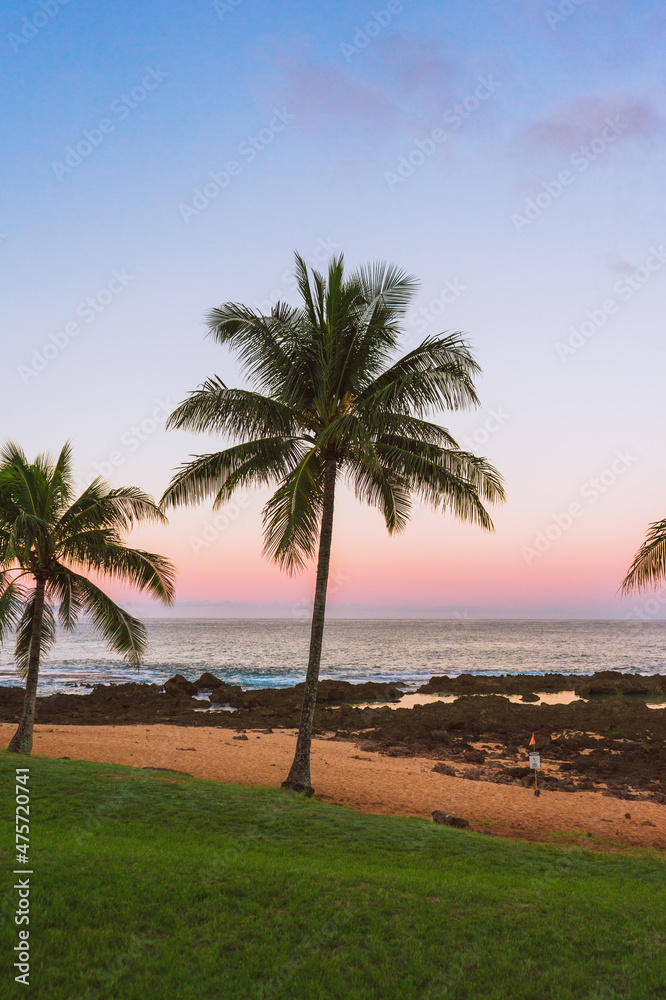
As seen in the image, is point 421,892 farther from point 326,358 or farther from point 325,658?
point 325,658

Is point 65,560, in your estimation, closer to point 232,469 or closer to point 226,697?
point 232,469

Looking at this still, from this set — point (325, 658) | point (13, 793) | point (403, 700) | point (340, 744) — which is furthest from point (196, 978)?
point (325, 658)

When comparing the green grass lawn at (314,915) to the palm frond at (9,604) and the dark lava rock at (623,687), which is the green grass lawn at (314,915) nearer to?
the palm frond at (9,604)

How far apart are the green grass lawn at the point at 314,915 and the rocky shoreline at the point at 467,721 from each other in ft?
35.9

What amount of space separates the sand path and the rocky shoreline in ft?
4.48

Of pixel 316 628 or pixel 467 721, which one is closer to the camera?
pixel 316 628

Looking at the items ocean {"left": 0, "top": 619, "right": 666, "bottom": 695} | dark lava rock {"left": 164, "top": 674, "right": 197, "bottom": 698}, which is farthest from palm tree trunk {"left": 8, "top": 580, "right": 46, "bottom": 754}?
ocean {"left": 0, "top": 619, "right": 666, "bottom": 695}

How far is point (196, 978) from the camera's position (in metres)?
5.02

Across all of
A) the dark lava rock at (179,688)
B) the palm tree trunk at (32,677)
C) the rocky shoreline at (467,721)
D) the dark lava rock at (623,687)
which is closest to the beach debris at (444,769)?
the rocky shoreline at (467,721)

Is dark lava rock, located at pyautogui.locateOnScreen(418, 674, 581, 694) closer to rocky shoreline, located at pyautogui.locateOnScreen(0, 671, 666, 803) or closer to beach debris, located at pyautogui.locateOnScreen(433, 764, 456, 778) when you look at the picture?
rocky shoreline, located at pyautogui.locateOnScreen(0, 671, 666, 803)

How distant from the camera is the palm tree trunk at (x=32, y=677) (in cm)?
1577

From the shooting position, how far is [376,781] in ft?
55.8

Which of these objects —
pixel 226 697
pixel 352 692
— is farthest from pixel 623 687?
pixel 226 697

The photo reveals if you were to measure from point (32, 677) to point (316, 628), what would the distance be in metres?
7.99
